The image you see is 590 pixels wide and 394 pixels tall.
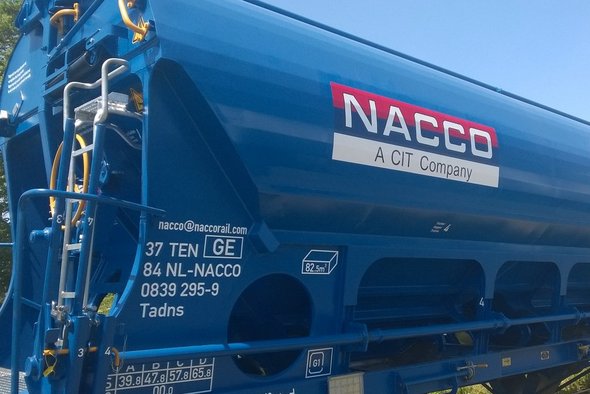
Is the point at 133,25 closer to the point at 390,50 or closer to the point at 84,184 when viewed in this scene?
the point at 84,184

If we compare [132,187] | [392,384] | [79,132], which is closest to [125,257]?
[132,187]

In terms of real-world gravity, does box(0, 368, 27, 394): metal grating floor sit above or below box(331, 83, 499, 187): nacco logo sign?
below

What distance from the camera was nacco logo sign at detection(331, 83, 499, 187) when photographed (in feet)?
13.1

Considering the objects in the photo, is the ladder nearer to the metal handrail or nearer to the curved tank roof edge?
the metal handrail

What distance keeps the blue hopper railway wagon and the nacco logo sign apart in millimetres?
15

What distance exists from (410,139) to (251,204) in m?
1.31

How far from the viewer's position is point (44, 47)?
430cm

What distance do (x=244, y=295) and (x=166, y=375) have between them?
92 centimetres

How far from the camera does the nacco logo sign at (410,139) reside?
3996 millimetres

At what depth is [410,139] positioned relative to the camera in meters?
4.34

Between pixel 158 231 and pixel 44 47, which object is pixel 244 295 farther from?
pixel 44 47

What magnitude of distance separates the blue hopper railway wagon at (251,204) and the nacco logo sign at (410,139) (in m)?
0.02

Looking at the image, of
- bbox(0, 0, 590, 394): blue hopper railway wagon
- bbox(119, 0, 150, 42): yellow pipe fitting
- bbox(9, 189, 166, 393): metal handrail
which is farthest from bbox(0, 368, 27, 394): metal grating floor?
bbox(119, 0, 150, 42): yellow pipe fitting

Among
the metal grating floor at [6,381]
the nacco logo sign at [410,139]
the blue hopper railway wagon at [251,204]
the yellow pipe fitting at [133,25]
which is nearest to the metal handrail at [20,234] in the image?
the blue hopper railway wagon at [251,204]
